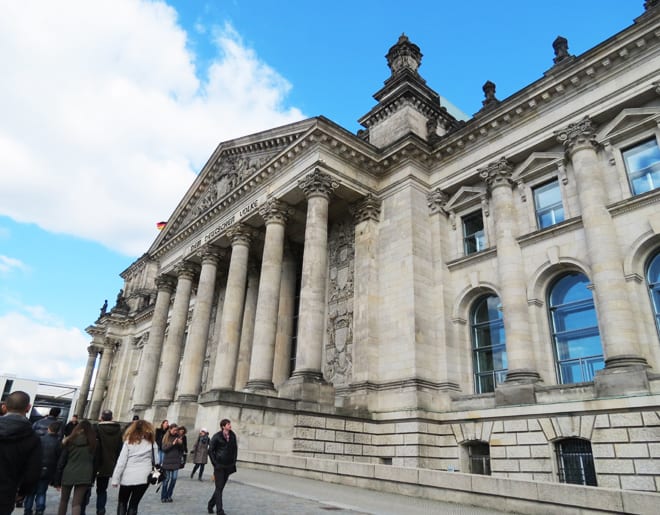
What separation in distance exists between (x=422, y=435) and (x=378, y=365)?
3.61 meters

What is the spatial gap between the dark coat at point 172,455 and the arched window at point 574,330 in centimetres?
1347

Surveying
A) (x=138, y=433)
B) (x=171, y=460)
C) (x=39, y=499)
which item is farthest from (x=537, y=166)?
(x=39, y=499)

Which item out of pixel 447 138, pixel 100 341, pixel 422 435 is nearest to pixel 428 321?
pixel 422 435

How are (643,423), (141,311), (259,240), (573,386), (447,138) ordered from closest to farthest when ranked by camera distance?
(643,423), (573,386), (447,138), (259,240), (141,311)

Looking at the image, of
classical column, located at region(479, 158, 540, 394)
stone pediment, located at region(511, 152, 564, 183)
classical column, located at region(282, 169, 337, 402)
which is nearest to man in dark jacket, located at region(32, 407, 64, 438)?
classical column, located at region(282, 169, 337, 402)

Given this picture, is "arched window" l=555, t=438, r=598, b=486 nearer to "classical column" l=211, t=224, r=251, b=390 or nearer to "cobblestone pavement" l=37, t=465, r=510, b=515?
"cobblestone pavement" l=37, t=465, r=510, b=515

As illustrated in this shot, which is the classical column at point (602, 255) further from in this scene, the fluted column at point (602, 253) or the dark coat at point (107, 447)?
the dark coat at point (107, 447)

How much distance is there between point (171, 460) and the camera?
422 inches

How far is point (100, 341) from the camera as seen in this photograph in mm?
57156

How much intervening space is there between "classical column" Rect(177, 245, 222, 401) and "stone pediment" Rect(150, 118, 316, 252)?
143 inches

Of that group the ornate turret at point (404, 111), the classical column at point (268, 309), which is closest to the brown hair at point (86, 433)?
the classical column at point (268, 309)

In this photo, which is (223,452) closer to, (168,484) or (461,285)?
(168,484)

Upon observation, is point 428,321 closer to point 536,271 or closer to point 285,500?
point 536,271

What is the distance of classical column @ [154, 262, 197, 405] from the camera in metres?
29.0
